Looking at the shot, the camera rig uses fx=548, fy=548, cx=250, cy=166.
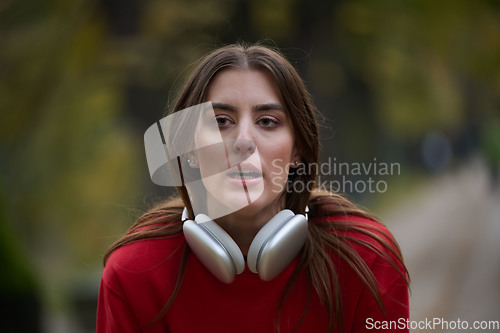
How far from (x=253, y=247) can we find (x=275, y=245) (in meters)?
0.09

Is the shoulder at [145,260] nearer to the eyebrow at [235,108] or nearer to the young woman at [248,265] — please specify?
the young woman at [248,265]

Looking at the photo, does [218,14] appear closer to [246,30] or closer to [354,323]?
[246,30]

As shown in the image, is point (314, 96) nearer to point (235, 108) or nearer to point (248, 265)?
point (235, 108)

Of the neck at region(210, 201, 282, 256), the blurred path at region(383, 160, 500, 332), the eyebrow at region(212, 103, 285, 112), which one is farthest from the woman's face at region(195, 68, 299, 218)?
the blurred path at region(383, 160, 500, 332)

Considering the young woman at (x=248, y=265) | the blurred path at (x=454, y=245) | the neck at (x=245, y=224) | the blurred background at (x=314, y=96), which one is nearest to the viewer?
the young woman at (x=248, y=265)

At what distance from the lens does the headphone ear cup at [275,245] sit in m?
1.95

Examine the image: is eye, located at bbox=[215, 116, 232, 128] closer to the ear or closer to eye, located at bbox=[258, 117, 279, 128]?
eye, located at bbox=[258, 117, 279, 128]

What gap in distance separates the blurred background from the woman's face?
3.67m

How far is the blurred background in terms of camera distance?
5.91 m

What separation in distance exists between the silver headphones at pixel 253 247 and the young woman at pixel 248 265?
0.09 ft

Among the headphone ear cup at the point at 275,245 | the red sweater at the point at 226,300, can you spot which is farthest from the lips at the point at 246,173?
the red sweater at the point at 226,300

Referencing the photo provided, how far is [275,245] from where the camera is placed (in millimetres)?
1948

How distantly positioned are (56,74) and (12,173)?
1.23 m

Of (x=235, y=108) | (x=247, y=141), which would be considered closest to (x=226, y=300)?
(x=247, y=141)
